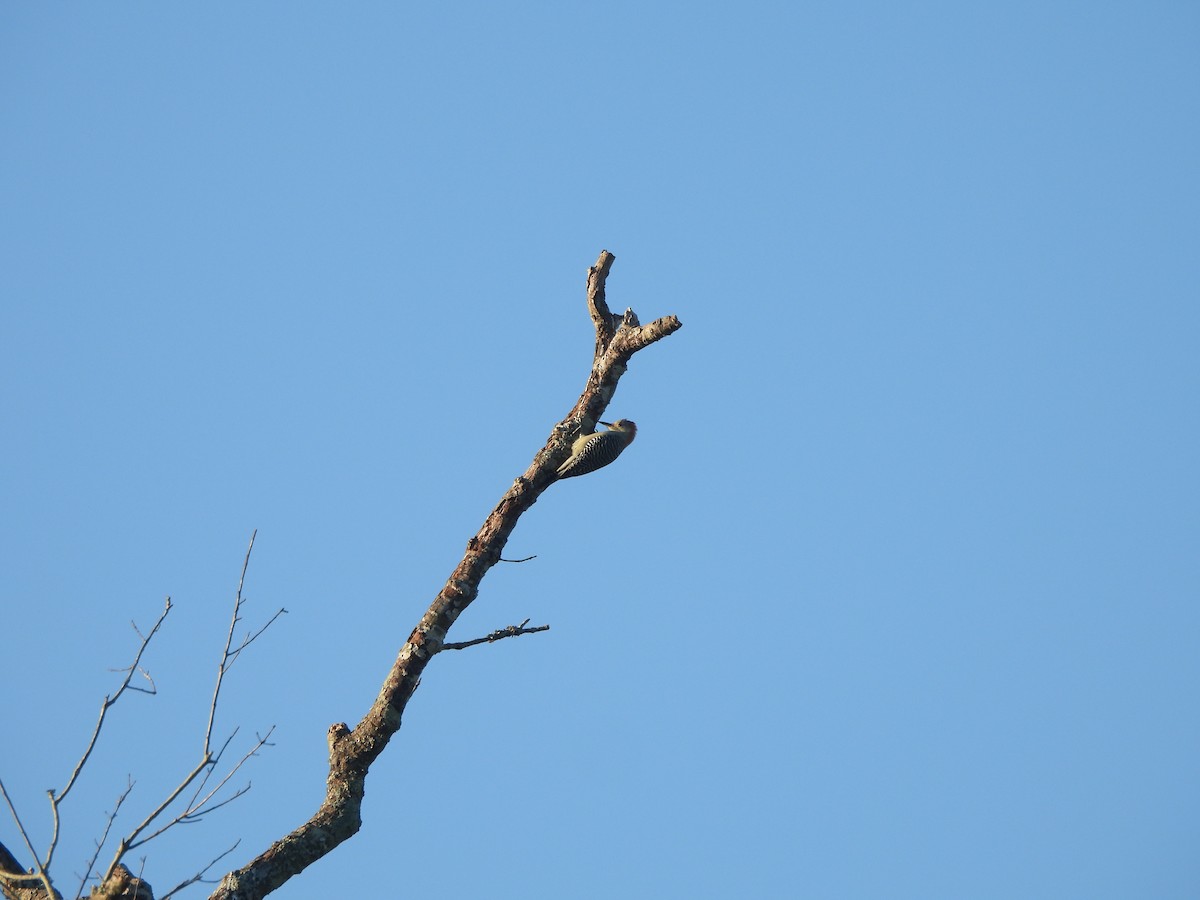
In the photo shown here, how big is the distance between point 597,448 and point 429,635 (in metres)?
2.32

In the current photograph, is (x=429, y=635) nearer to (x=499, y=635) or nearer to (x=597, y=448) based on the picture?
(x=499, y=635)

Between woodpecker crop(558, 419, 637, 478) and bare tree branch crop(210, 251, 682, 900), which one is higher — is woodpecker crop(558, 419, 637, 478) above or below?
above

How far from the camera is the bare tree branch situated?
5.72 m

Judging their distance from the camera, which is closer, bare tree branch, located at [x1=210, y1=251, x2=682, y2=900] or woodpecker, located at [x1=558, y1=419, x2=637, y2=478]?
bare tree branch, located at [x1=210, y1=251, x2=682, y2=900]

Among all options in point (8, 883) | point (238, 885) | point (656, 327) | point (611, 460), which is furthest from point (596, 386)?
point (8, 883)

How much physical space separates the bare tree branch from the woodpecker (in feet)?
0.61

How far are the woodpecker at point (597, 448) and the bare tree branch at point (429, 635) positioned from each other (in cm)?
19

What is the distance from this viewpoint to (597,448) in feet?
26.7

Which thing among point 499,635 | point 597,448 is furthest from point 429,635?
point 597,448

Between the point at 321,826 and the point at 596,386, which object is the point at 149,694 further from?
the point at 596,386

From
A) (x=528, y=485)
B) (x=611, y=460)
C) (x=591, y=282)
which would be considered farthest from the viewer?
(x=611, y=460)

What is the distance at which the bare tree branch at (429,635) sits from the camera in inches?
225

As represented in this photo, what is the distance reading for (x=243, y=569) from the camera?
5531 mm

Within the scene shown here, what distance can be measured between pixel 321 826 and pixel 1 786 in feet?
5.46
